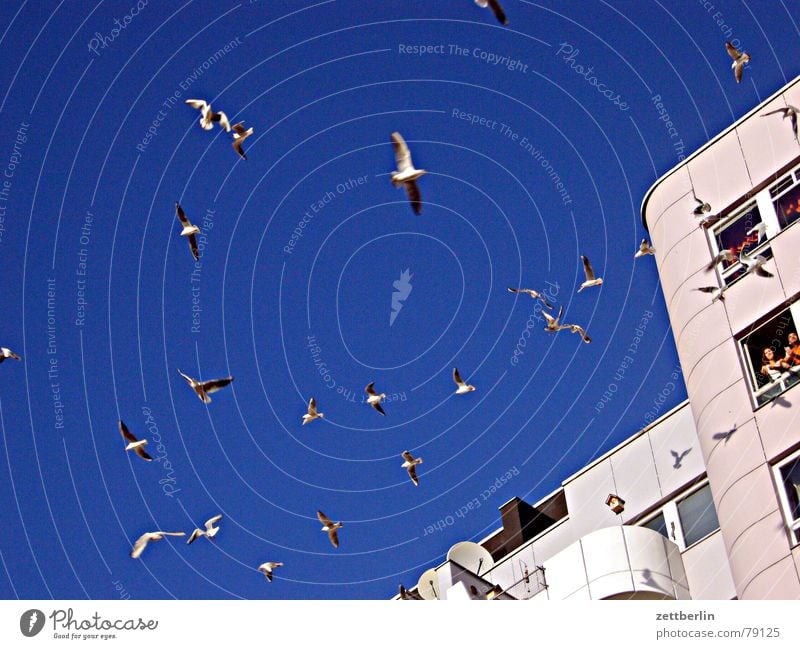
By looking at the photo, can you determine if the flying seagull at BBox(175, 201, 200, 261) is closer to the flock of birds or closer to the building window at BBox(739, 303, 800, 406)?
the flock of birds

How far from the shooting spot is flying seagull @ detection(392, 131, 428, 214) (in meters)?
30.5

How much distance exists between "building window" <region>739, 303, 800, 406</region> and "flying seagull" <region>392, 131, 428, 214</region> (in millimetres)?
8029

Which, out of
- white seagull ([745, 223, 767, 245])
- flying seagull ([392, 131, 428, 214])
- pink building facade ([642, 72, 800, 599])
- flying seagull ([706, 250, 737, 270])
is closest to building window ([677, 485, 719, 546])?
pink building facade ([642, 72, 800, 599])

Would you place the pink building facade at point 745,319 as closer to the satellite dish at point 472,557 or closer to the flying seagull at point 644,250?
the flying seagull at point 644,250

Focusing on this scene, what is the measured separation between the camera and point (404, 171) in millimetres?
31156

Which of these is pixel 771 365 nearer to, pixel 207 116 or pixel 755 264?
pixel 755 264

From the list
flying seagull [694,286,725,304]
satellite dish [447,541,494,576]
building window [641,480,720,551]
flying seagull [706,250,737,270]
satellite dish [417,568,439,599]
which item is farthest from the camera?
satellite dish [417,568,439,599]

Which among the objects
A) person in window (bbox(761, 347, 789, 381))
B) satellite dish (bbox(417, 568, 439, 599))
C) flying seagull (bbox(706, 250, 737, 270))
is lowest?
person in window (bbox(761, 347, 789, 381))

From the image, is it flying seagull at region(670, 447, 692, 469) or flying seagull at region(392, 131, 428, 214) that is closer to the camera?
flying seagull at region(392, 131, 428, 214)

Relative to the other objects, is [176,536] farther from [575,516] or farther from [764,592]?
[764,592]

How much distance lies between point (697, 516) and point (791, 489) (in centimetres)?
631

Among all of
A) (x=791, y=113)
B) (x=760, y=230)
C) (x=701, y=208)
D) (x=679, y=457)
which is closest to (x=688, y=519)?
(x=679, y=457)

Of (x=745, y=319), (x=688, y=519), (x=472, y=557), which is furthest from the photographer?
(x=472, y=557)

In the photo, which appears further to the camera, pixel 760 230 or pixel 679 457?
pixel 679 457
